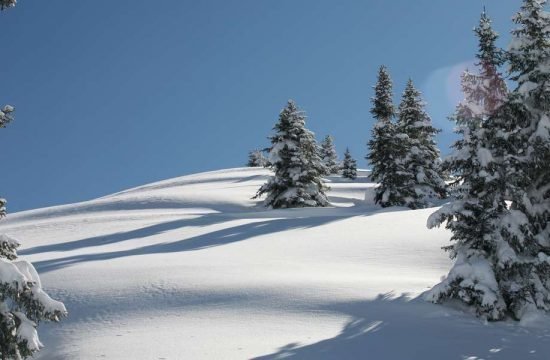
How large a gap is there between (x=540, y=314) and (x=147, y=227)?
61.7ft

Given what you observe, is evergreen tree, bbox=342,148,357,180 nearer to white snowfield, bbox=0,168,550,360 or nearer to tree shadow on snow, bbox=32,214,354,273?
tree shadow on snow, bbox=32,214,354,273

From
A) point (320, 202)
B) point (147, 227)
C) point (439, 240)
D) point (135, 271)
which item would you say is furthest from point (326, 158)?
point (135, 271)

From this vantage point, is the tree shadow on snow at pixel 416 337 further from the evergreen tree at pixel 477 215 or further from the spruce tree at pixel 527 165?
the spruce tree at pixel 527 165

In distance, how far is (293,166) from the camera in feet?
127

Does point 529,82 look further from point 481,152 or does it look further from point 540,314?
point 540,314

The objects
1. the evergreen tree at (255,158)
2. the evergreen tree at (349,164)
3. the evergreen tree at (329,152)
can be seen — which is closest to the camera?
the evergreen tree at (349,164)

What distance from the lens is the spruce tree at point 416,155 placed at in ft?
123

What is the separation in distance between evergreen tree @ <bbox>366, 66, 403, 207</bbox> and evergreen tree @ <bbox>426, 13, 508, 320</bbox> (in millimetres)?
23479

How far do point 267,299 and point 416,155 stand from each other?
103 feet

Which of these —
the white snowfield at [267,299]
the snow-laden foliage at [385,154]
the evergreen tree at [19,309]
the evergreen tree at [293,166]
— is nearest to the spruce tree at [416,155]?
the snow-laden foliage at [385,154]

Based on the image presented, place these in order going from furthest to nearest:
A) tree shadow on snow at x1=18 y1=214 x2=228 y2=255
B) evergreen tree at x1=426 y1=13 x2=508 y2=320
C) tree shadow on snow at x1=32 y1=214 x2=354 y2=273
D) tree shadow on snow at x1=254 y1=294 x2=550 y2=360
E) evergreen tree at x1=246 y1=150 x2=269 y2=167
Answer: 1. evergreen tree at x1=246 y1=150 x2=269 y2=167
2. tree shadow on snow at x1=18 y1=214 x2=228 y2=255
3. tree shadow on snow at x1=32 y1=214 x2=354 y2=273
4. evergreen tree at x1=426 y1=13 x2=508 y2=320
5. tree shadow on snow at x1=254 y1=294 x2=550 y2=360

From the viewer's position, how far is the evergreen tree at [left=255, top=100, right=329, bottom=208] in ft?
124

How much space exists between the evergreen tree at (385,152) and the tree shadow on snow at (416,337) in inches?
997

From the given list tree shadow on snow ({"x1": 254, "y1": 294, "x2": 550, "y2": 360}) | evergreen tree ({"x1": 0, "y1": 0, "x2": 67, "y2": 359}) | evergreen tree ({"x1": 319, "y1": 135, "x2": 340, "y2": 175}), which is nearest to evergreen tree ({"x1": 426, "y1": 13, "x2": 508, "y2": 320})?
tree shadow on snow ({"x1": 254, "y1": 294, "x2": 550, "y2": 360})
